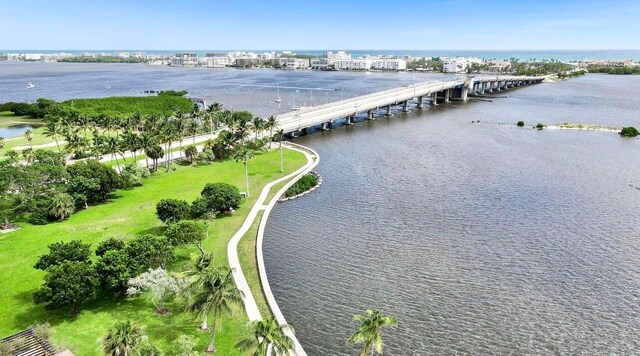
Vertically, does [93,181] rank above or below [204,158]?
above

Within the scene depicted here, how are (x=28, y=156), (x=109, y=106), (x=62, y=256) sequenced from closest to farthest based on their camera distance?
→ (x=62, y=256)
(x=28, y=156)
(x=109, y=106)

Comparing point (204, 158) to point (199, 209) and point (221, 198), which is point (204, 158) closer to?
point (221, 198)

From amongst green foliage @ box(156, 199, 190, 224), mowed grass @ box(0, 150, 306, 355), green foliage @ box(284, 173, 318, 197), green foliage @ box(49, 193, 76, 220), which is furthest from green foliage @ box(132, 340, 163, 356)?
green foliage @ box(284, 173, 318, 197)

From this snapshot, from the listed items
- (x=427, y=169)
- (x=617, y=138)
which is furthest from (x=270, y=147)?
(x=617, y=138)

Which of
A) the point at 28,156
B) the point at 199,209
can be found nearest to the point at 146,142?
the point at 28,156

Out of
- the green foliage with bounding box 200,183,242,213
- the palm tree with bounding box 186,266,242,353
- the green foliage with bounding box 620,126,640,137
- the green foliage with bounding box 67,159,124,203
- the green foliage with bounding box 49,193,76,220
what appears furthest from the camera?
the green foliage with bounding box 620,126,640,137

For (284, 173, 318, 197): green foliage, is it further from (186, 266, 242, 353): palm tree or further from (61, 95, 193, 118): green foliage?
(61, 95, 193, 118): green foliage
